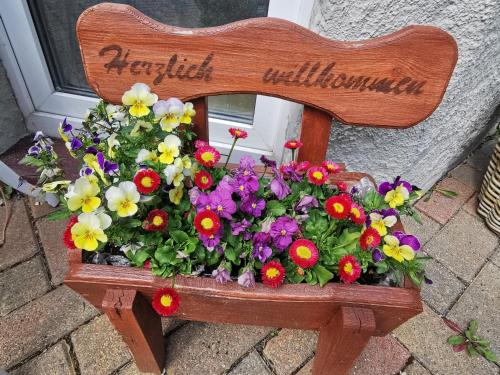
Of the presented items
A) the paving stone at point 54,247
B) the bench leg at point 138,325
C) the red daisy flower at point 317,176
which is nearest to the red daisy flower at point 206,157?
the red daisy flower at point 317,176

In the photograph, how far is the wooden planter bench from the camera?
86 cm

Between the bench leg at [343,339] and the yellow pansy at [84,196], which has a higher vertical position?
the yellow pansy at [84,196]

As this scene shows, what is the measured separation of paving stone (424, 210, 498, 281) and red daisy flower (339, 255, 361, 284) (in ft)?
3.35

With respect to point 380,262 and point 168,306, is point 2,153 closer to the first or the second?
point 168,306

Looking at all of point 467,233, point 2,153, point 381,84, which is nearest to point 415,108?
point 381,84

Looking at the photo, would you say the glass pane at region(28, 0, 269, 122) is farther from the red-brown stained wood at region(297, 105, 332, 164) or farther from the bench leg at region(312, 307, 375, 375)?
the bench leg at region(312, 307, 375, 375)

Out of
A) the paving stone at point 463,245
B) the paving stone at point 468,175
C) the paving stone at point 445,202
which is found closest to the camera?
the paving stone at point 463,245

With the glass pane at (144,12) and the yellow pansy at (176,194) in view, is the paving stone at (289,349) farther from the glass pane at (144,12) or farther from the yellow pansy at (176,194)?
the glass pane at (144,12)

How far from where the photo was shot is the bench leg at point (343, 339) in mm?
867

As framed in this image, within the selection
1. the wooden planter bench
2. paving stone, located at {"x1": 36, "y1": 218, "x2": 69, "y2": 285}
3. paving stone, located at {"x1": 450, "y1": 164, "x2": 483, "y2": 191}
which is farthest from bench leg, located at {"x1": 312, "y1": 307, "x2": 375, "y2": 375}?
paving stone, located at {"x1": 450, "y1": 164, "x2": 483, "y2": 191}

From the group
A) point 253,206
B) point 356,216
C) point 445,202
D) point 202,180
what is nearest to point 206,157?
point 202,180

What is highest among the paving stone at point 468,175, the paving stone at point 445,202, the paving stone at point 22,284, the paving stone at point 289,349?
the paving stone at point 468,175

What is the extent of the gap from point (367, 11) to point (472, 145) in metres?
1.43

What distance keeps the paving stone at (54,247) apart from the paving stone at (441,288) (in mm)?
1510
